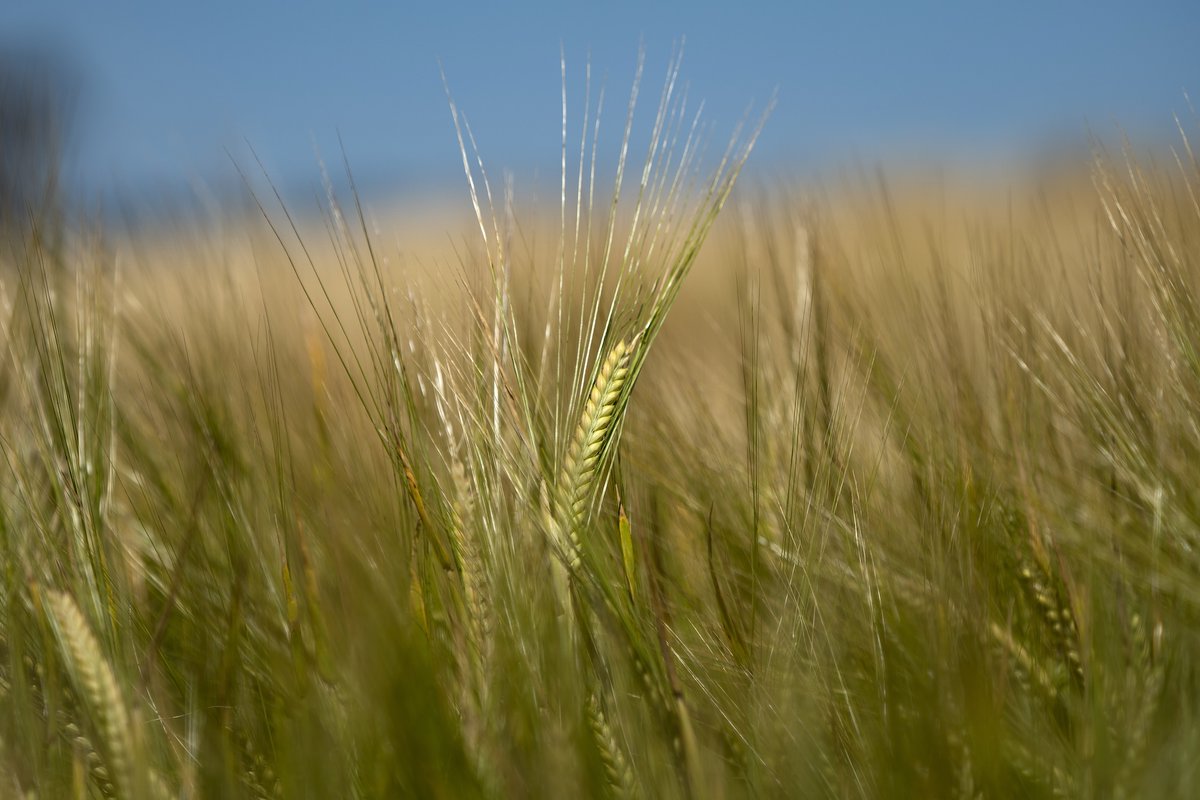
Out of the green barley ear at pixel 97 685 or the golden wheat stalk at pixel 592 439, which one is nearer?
the green barley ear at pixel 97 685

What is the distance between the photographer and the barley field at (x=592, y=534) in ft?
2.93

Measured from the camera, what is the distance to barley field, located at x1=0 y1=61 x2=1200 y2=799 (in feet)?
2.93

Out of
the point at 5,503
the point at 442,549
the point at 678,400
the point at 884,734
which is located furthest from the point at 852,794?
the point at 5,503

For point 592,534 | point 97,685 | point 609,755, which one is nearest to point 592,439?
point 592,534

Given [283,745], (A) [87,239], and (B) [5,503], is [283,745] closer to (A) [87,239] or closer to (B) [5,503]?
(B) [5,503]

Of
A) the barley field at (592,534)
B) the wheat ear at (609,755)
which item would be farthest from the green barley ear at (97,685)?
the wheat ear at (609,755)

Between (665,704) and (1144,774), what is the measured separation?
0.40 metres

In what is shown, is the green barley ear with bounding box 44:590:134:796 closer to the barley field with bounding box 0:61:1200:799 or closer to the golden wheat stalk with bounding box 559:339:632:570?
the barley field with bounding box 0:61:1200:799

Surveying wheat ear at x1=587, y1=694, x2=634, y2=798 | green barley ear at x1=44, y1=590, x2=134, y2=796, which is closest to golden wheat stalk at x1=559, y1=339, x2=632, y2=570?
wheat ear at x1=587, y1=694, x2=634, y2=798

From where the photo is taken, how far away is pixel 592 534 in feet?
3.49

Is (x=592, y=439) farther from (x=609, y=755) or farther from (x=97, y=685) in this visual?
(x=97, y=685)

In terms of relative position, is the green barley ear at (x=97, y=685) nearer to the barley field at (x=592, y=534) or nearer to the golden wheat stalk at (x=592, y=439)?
the barley field at (x=592, y=534)

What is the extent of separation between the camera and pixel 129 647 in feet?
3.46

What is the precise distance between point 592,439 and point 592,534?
0.11 meters
